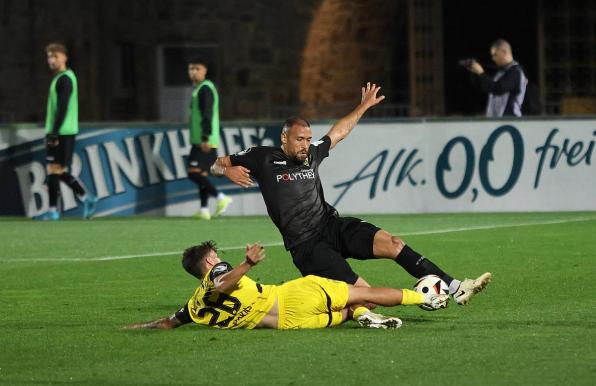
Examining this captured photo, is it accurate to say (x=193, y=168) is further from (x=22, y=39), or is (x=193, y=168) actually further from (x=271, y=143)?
(x=22, y=39)

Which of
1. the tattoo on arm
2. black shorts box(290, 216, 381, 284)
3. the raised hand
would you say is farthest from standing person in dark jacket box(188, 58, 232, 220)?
black shorts box(290, 216, 381, 284)

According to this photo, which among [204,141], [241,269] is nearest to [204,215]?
[204,141]

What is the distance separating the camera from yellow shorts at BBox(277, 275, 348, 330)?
10070mm

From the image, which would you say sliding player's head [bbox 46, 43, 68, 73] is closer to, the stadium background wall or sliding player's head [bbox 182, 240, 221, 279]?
the stadium background wall

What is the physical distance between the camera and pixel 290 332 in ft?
32.7

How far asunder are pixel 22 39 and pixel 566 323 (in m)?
23.9

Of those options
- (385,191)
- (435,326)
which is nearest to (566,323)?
(435,326)

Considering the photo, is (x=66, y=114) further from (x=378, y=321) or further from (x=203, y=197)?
(x=378, y=321)

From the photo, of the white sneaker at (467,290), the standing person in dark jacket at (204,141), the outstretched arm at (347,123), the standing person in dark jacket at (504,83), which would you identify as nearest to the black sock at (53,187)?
the standing person in dark jacket at (204,141)

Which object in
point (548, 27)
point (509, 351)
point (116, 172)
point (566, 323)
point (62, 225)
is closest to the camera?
point (509, 351)

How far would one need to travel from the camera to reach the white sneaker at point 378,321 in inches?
392

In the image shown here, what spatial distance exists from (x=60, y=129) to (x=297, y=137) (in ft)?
36.0

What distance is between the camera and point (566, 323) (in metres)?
10.1

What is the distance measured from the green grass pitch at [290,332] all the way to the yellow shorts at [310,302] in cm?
15
